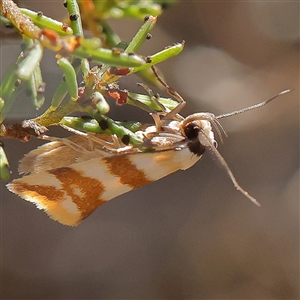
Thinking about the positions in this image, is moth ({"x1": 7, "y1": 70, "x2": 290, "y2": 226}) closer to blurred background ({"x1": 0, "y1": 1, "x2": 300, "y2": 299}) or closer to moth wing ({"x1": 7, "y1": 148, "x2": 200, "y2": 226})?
moth wing ({"x1": 7, "y1": 148, "x2": 200, "y2": 226})

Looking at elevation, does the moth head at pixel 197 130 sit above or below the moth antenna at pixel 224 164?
above

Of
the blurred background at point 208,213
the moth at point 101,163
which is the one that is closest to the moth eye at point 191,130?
the moth at point 101,163

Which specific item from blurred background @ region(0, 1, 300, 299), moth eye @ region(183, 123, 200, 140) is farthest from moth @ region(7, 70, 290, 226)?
blurred background @ region(0, 1, 300, 299)

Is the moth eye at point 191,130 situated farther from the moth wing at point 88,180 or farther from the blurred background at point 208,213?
the blurred background at point 208,213

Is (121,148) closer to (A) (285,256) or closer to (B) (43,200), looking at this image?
(B) (43,200)

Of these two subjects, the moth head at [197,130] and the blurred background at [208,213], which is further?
the blurred background at [208,213]

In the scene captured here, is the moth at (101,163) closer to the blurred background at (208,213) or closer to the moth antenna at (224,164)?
the moth antenna at (224,164)

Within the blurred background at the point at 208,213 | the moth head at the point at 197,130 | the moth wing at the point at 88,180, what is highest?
the moth head at the point at 197,130

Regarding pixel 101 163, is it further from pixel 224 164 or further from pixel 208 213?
pixel 208 213
